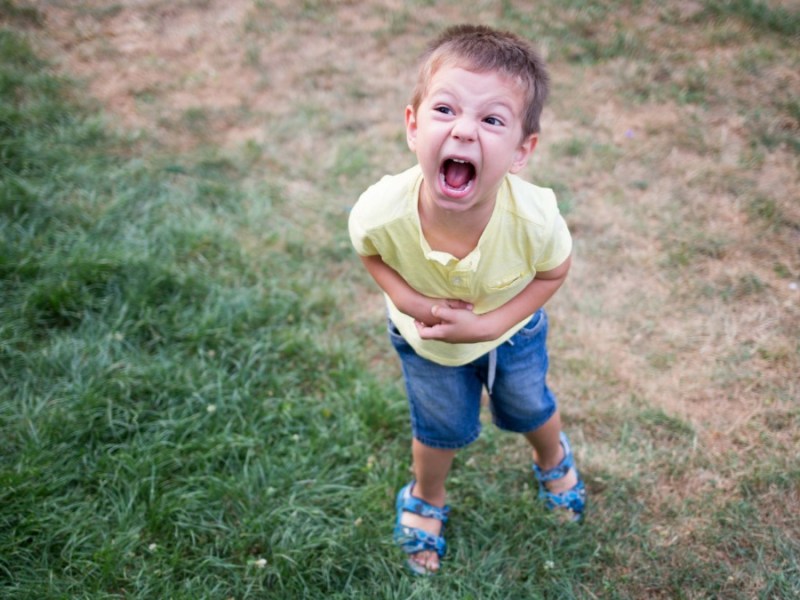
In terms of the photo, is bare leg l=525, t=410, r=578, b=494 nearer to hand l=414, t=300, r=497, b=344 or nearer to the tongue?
hand l=414, t=300, r=497, b=344

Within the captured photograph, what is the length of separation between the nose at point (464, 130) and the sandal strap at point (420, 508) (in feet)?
4.04

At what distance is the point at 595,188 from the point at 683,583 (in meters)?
2.15

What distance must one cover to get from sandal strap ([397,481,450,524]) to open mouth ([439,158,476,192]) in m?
1.12

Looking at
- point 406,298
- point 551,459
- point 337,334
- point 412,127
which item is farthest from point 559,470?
point 412,127

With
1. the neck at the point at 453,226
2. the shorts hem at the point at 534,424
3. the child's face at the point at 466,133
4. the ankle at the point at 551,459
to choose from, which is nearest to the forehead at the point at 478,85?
the child's face at the point at 466,133

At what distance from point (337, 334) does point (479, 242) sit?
4.50ft

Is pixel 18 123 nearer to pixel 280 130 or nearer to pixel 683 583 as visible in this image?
pixel 280 130

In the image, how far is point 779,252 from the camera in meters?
3.29

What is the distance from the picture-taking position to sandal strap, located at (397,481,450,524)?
87.6 inches

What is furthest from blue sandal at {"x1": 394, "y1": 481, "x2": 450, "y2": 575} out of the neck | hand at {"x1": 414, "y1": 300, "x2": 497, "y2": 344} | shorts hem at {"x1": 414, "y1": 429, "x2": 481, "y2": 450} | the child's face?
the child's face

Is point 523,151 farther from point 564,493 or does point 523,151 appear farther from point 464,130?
point 564,493

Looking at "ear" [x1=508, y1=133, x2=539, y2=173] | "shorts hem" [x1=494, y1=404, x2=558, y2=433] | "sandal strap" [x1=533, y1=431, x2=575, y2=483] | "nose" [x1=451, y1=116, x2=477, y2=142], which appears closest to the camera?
"nose" [x1=451, y1=116, x2=477, y2=142]

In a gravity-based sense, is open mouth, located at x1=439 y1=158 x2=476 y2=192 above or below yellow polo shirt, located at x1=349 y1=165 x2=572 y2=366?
above

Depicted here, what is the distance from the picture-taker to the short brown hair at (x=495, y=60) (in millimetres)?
1553
